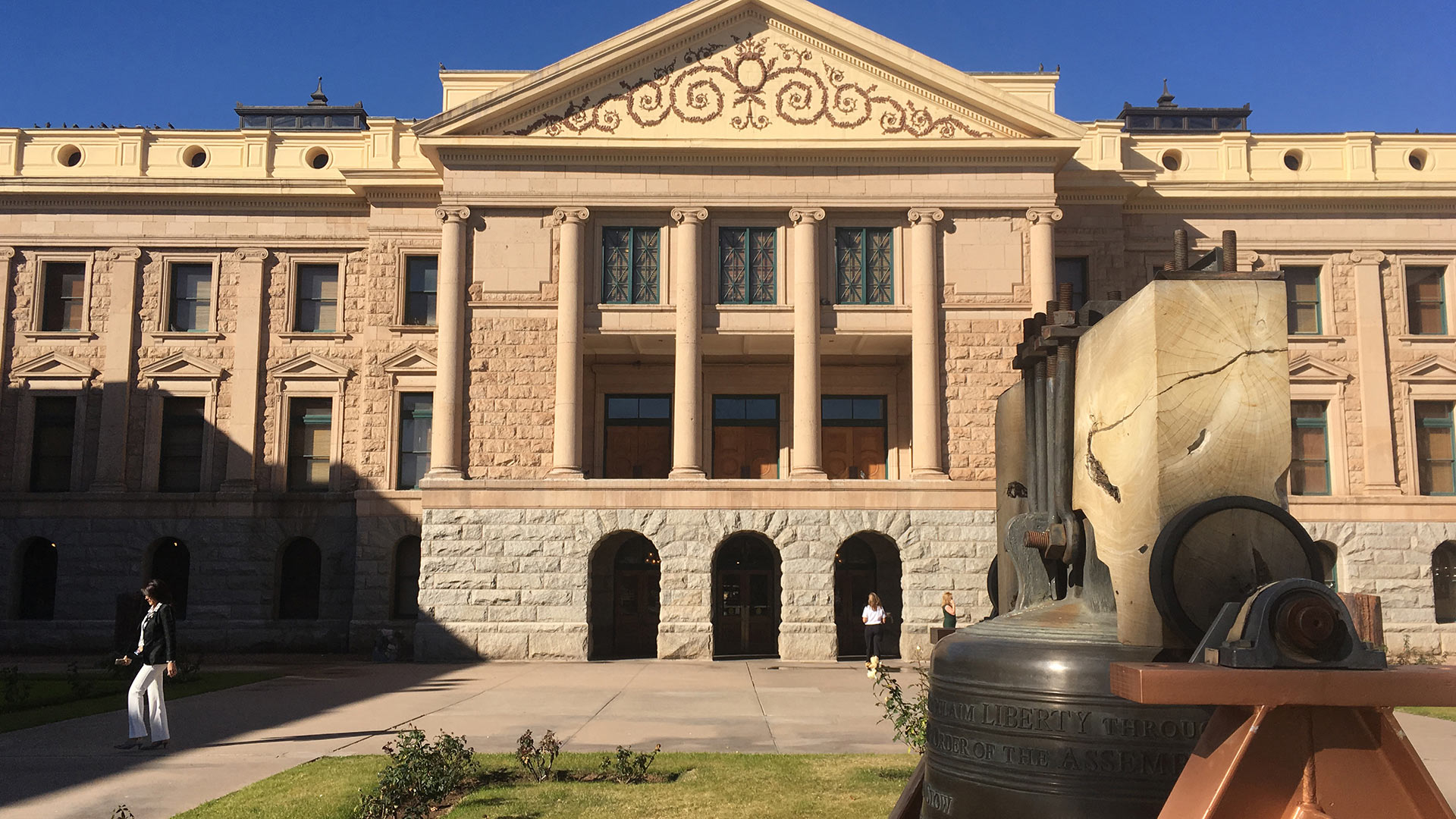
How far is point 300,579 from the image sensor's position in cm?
3516

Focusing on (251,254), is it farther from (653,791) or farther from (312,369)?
(653,791)

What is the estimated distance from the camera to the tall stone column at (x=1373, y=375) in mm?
33031

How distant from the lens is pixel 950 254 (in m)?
31.7

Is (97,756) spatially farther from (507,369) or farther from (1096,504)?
(507,369)

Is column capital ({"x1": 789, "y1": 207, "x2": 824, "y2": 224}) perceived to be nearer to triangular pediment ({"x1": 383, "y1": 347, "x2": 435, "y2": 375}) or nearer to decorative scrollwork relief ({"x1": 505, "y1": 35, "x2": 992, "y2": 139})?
decorative scrollwork relief ({"x1": 505, "y1": 35, "x2": 992, "y2": 139})

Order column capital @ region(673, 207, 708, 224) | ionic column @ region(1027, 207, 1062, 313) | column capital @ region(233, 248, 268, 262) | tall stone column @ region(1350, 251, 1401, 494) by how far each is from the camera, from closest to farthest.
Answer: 1. ionic column @ region(1027, 207, 1062, 313)
2. column capital @ region(673, 207, 708, 224)
3. tall stone column @ region(1350, 251, 1401, 494)
4. column capital @ region(233, 248, 268, 262)

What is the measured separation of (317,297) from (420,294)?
11.9 ft

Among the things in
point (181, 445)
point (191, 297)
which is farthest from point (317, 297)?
point (181, 445)

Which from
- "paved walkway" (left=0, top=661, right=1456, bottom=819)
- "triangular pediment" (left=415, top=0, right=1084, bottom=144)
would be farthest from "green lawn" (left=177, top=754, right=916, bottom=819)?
"triangular pediment" (left=415, top=0, right=1084, bottom=144)

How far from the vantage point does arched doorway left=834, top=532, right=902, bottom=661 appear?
3362 cm

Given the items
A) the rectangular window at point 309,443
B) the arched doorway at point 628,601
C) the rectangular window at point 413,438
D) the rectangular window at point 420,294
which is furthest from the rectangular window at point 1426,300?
the rectangular window at point 309,443

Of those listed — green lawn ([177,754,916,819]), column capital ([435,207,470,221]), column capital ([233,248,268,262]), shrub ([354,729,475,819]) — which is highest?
column capital ([435,207,470,221])

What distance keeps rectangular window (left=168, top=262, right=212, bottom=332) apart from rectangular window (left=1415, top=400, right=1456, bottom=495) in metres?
35.6

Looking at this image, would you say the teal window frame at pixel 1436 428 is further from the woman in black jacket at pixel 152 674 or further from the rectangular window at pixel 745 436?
the woman in black jacket at pixel 152 674
